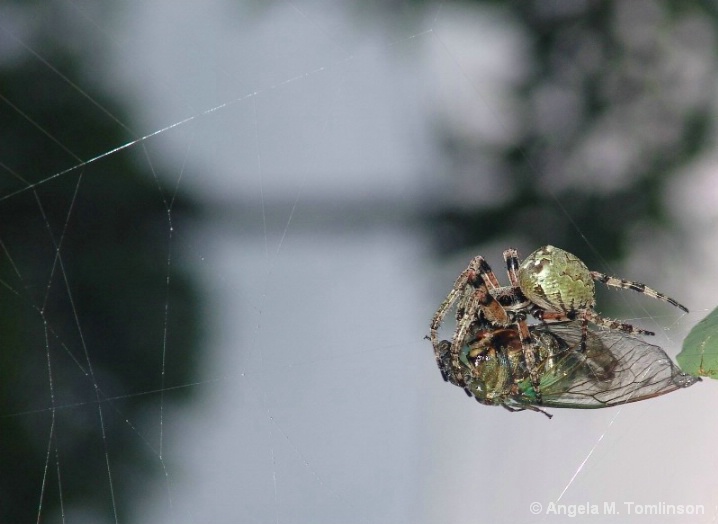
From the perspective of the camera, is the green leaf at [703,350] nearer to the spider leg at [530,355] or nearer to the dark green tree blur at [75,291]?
the spider leg at [530,355]

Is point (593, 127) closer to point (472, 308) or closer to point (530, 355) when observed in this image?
point (472, 308)

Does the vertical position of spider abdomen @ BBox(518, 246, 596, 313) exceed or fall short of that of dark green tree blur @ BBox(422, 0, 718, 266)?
it falls short

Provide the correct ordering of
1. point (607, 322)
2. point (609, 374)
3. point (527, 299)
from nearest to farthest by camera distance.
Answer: point (609, 374), point (607, 322), point (527, 299)

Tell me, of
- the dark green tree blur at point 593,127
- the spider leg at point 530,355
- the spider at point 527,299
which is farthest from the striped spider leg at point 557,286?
the dark green tree blur at point 593,127

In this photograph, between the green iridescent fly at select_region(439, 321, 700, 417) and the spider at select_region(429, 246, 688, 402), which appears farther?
the spider at select_region(429, 246, 688, 402)

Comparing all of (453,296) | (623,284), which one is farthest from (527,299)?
(623,284)

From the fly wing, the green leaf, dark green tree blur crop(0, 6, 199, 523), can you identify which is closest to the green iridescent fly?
the fly wing

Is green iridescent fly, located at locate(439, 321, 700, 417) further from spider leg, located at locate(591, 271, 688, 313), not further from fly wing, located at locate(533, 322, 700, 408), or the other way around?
spider leg, located at locate(591, 271, 688, 313)
